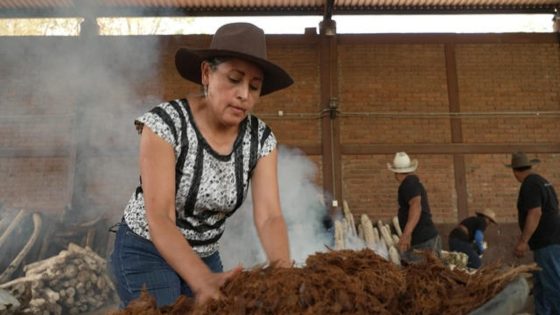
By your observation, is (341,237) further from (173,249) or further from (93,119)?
(173,249)

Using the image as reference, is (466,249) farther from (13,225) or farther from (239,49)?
(239,49)

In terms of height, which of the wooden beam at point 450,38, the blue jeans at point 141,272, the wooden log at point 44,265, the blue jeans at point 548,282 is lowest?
the blue jeans at point 548,282

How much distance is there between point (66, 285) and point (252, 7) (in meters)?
5.44

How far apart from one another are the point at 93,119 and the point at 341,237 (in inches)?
174

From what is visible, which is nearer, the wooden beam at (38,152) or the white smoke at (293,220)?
the white smoke at (293,220)

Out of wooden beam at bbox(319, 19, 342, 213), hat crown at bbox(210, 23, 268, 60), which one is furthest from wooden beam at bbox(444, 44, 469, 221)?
hat crown at bbox(210, 23, 268, 60)

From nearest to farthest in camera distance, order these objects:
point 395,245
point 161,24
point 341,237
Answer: point 395,245 → point 341,237 → point 161,24

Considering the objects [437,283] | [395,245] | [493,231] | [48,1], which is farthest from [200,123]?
[48,1]

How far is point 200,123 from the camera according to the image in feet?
5.44

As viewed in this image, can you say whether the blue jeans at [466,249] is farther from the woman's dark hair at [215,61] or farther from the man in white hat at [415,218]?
the woman's dark hair at [215,61]

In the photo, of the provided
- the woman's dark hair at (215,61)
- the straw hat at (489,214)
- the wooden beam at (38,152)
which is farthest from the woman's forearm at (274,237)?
the wooden beam at (38,152)

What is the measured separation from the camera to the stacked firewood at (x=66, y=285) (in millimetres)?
4941

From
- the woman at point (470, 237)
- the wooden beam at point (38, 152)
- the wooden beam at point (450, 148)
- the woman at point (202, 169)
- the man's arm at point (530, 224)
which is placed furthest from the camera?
the wooden beam at point (38, 152)

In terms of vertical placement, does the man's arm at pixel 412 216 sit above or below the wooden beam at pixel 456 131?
below
